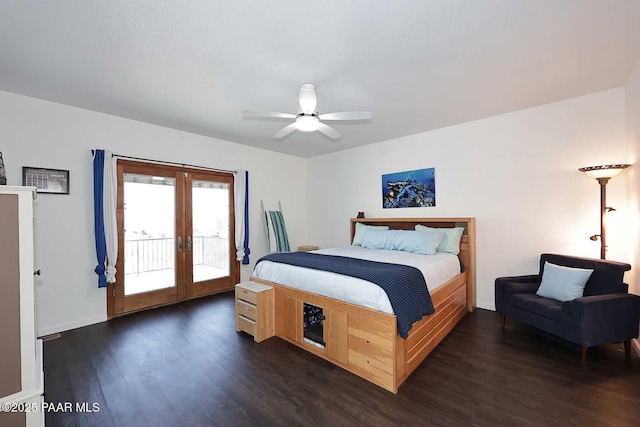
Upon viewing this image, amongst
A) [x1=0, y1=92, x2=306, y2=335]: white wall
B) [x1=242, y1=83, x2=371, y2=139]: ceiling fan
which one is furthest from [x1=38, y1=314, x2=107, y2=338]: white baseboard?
[x1=242, y1=83, x2=371, y2=139]: ceiling fan

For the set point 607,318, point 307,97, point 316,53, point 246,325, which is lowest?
point 246,325

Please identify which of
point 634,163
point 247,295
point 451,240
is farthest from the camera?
point 451,240

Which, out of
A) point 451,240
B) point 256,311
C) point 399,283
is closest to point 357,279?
point 399,283

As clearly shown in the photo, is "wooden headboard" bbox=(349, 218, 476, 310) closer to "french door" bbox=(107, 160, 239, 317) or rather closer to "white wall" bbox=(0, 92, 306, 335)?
"french door" bbox=(107, 160, 239, 317)

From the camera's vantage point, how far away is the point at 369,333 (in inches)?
85.1

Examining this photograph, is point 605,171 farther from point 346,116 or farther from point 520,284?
point 346,116

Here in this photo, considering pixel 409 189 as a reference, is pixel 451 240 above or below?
below

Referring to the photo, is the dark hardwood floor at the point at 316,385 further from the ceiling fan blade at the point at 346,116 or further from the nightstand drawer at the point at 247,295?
the ceiling fan blade at the point at 346,116

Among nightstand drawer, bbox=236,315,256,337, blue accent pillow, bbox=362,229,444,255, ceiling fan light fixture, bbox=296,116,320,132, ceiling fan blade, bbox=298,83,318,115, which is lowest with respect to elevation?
nightstand drawer, bbox=236,315,256,337

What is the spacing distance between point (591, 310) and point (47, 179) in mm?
5681

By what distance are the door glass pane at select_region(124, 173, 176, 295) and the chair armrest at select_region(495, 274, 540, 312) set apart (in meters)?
4.46

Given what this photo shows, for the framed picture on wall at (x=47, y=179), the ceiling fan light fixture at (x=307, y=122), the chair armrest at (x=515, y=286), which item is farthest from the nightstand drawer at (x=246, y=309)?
the chair armrest at (x=515, y=286)

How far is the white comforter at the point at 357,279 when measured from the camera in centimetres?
218

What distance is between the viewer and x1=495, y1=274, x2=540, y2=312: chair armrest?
2973 mm
